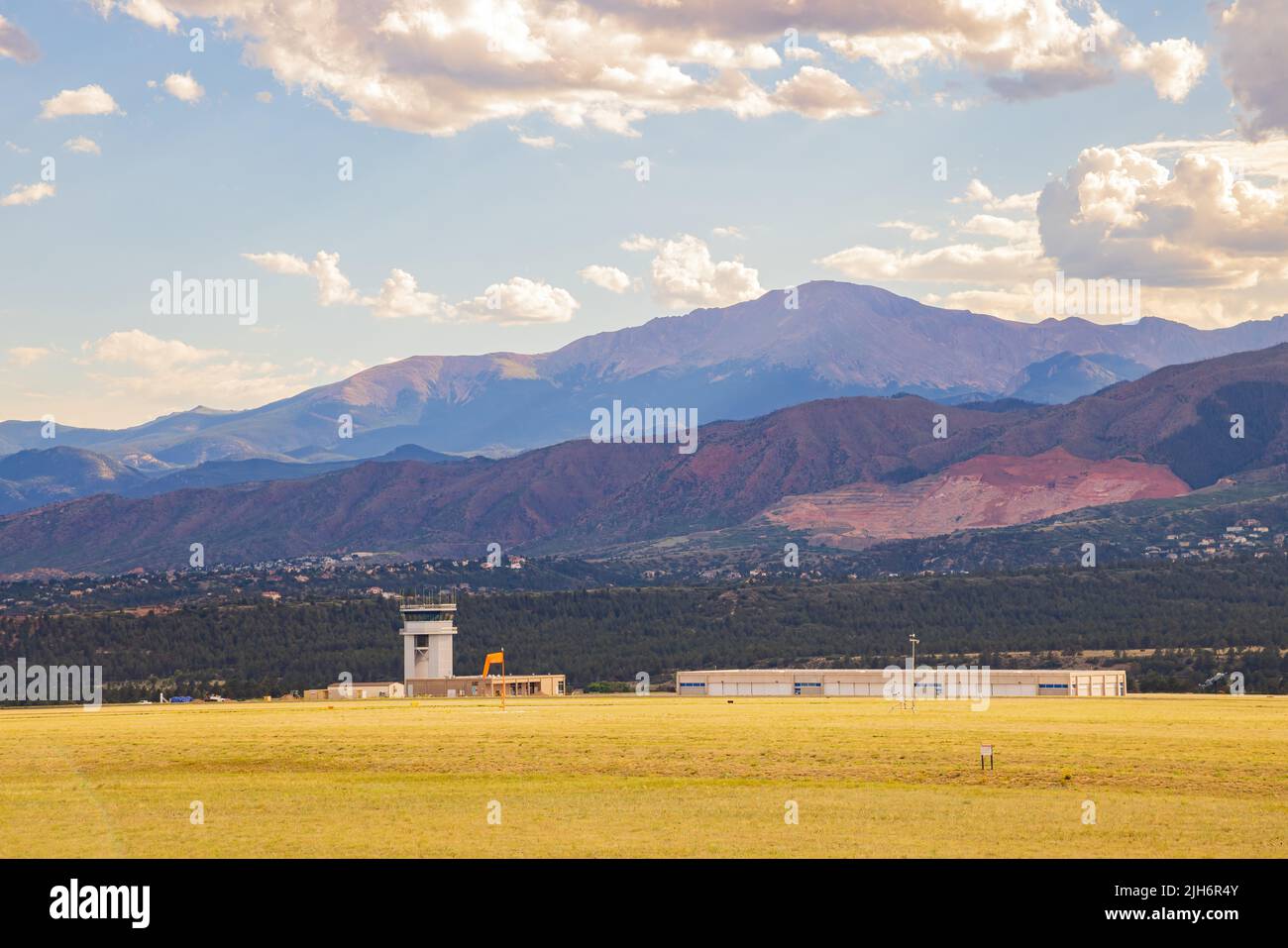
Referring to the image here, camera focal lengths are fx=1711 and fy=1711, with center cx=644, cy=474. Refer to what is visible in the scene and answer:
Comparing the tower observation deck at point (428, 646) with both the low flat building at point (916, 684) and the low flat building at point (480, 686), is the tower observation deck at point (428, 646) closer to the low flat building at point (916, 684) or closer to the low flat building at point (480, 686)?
the low flat building at point (480, 686)

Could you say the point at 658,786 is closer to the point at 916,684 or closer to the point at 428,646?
the point at 916,684

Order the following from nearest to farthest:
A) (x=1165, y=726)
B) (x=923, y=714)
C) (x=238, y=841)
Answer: (x=238, y=841) → (x=1165, y=726) → (x=923, y=714)

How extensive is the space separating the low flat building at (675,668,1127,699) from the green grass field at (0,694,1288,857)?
133 feet

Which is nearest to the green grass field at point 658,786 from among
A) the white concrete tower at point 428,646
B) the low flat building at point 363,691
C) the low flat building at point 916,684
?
the low flat building at point 916,684

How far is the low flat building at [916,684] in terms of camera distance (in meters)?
144

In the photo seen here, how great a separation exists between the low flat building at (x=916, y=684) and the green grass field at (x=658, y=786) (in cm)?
4046

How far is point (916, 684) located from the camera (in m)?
141
